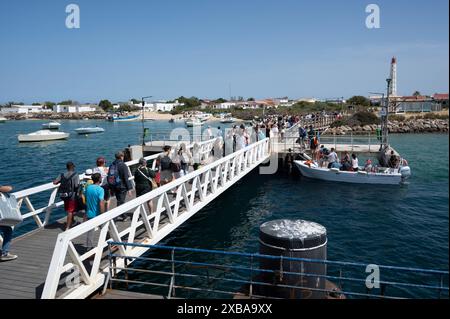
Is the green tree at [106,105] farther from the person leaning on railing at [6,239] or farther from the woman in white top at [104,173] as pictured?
the person leaning on railing at [6,239]

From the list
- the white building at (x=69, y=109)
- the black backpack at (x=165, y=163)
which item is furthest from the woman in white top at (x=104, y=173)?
the white building at (x=69, y=109)

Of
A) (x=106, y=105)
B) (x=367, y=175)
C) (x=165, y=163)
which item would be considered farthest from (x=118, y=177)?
(x=106, y=105)

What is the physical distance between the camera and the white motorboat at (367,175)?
2247 centimetres

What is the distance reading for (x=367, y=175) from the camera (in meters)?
22.7

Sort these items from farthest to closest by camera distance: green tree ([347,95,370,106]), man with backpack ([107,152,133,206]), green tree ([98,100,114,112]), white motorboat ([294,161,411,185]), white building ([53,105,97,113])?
1. green tree ([98,100,114,112])
2. white building ([53,105,97,113])
3. green tree ([347,95,370,106])
4. white motorboat ([294,161,411,185])
5. man with backpack ([107,152,133,206])

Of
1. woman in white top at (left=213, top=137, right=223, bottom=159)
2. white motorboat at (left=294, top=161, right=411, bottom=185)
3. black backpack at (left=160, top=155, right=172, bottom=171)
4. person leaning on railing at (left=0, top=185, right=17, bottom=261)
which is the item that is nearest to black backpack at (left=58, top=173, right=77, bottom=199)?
person leaning on railing at (left=0, top=185, right=17, bottom=261)

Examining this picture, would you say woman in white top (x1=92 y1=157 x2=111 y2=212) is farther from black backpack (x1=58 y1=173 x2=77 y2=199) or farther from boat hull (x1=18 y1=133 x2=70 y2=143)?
boat hull (x1=18 y1=133 x2=70 y2=143)

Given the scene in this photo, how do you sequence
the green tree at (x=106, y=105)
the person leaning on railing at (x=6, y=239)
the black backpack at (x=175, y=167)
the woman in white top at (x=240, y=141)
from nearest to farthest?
1. the person leaning on railing at (x=6, y=239)
2. the black backpack at (x=175, y=167)
3. the woman in white top at (x=240, y=141)
4. the green tree at (x=106, y=105)

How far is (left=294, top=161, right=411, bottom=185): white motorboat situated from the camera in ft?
73.7

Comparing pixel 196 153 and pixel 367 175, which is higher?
pixel 196 153

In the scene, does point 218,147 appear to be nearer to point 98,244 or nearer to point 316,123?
point 98,244

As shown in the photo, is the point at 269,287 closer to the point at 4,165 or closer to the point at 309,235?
the point at 309,235

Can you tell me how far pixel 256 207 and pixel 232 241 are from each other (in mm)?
4933
